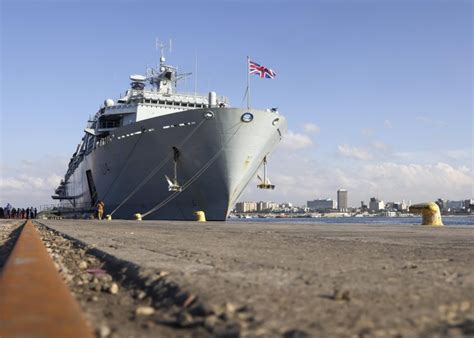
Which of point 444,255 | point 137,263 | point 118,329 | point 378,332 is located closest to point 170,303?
point 118,329

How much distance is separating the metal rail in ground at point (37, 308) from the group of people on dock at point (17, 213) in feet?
159

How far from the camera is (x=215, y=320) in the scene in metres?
2.03

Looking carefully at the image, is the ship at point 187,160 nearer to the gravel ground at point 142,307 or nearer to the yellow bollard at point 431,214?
the yellow bollard at point 431,214

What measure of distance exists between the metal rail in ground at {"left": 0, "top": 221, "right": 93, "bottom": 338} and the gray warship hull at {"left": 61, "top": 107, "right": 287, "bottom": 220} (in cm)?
2324

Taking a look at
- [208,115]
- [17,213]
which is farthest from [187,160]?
[17,213]

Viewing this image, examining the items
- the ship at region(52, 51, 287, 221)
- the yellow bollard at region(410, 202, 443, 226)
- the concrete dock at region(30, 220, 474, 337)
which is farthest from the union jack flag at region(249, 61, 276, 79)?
the concrete dock at region(30, 220, 474, 337)

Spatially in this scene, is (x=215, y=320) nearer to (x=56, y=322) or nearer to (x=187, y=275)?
(x=56, y=322)

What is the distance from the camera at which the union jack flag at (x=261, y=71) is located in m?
25.6

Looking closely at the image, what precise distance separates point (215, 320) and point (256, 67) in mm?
24299

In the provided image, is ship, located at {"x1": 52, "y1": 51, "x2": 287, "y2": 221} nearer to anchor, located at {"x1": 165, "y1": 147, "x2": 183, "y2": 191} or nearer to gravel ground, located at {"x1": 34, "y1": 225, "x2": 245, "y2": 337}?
anchor, located at {"x1": 165, "y1": 147, "x2": 183, "y2": 191}

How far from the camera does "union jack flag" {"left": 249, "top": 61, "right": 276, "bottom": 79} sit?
2558cm

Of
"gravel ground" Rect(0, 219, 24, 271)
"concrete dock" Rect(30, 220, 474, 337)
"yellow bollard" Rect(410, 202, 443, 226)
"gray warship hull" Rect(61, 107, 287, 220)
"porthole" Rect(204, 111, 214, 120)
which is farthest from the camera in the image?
"gray warship hull" Rect(61, 107, 287, 220)

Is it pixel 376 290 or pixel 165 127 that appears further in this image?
pixel 165 127

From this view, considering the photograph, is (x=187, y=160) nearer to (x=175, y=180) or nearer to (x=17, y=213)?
(x=175, y=180)
